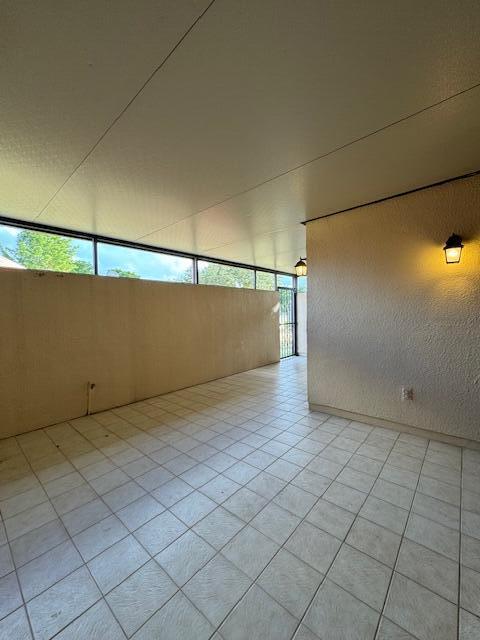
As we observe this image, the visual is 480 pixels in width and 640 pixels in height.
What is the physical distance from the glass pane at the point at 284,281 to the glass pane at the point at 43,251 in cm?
529

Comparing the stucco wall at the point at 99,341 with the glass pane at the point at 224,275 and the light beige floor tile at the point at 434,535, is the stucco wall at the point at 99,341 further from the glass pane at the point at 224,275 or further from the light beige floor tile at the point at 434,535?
the light beige floor tile at the point at 434,535

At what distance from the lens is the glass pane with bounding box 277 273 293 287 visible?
25.9 ft

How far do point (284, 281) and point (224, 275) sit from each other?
9.14 ft

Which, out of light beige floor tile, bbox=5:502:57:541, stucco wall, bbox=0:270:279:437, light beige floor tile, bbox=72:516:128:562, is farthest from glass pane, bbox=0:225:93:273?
light beige floor tile, bbox=72:516:128:562

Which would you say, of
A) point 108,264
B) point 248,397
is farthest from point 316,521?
point 108,264

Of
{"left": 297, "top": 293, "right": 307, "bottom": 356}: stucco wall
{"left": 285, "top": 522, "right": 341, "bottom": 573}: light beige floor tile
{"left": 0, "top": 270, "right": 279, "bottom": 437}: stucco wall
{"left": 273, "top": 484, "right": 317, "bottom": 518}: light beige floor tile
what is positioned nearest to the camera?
{"left": 285, "top": 522, "right": 341, "bottom": 573}: light beige floor tile

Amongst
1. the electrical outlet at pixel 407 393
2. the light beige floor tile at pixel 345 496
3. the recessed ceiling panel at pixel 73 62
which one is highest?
the recessed ceiling panel at pixel 73 62

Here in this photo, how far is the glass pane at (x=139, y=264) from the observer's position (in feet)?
13.3

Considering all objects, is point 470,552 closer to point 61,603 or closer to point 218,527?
point 218,527

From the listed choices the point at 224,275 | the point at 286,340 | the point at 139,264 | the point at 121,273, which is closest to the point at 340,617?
the point at 121,273

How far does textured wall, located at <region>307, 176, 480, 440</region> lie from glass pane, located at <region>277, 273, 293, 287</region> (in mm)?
4388

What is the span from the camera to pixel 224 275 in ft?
19.9

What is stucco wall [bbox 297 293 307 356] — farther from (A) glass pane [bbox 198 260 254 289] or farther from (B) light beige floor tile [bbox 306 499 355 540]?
(B) light beige floor tile [bbox 306 499 355 540]

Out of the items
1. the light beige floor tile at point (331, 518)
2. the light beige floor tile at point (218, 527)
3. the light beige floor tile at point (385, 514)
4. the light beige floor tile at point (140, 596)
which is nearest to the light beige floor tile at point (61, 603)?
the light beige floor tile at point (140, 596)
